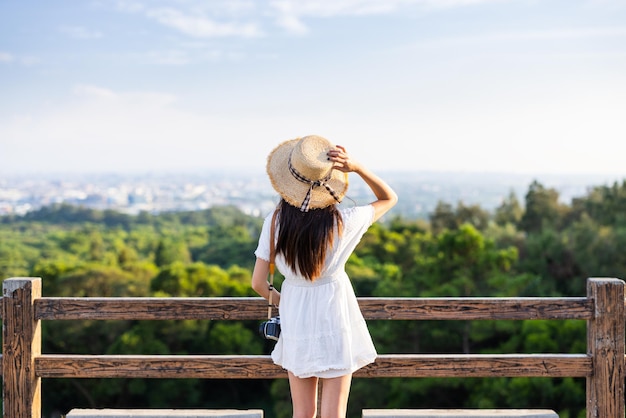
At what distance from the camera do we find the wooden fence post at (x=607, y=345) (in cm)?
294

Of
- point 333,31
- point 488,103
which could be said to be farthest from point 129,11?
point 488,103

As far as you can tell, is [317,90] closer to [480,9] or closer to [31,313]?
[480,9]

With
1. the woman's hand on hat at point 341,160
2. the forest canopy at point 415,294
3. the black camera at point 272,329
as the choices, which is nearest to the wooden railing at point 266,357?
the black camera at point 272,329

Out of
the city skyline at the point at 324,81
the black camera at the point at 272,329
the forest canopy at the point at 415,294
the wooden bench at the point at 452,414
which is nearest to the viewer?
the black camera at the point at 272,329

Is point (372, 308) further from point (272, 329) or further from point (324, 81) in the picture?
point (324, 81)

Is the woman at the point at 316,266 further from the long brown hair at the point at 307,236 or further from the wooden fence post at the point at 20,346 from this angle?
the wooden fence post at the point at 20,346

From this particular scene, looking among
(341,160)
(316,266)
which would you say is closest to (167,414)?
(316,266)

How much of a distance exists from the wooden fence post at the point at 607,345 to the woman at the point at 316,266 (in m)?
1.19

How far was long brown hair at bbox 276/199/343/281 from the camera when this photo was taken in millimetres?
2230

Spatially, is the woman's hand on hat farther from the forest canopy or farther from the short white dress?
the forest canopy

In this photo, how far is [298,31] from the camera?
201ft

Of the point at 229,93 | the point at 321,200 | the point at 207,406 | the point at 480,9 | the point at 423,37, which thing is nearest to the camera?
the point at 321,200

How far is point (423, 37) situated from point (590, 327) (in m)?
54.1

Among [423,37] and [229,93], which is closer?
[423,37]
